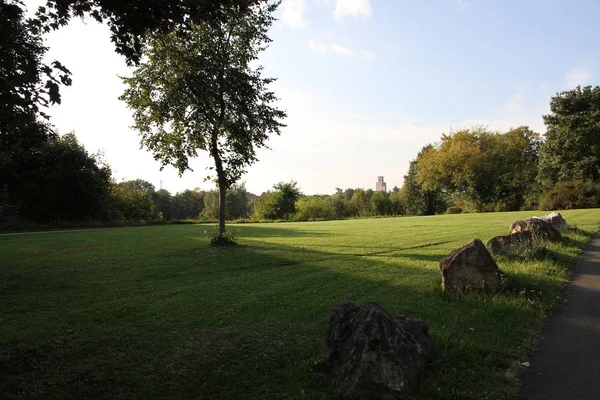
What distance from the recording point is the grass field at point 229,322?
4078 millimetres

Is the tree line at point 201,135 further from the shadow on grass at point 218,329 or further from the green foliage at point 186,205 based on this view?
the green foliage at point 186,205

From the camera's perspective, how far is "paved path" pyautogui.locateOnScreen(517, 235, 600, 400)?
381cm

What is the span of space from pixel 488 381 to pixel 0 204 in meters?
36.2

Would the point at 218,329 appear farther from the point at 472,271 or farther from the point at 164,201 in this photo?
the point at 164,201

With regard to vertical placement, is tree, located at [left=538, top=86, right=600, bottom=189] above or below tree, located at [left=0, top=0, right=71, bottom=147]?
above

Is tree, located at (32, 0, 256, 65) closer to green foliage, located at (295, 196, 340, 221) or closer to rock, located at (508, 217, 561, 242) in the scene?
rock, located at (508, 217, 561, 242)

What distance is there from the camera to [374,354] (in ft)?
12.1

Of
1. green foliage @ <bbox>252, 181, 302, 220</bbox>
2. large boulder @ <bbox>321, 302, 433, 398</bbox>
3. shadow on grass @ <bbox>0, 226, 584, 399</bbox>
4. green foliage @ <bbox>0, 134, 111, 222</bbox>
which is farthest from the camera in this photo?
green foliage @ <bbox>252, 181, 302, 220</bbox>

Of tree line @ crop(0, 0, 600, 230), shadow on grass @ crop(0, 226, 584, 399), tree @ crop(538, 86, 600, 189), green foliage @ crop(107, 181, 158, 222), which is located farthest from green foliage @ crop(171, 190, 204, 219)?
shadow on grass @ crop(0, 226, 584, 399)

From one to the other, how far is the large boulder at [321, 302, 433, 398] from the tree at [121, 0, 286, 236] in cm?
1121

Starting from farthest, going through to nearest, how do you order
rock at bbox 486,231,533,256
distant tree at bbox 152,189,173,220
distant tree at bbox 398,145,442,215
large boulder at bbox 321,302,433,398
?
distant tree at bbox 152,189,173,220
distant tree at bbox 398,145,442,215
rock at bbox 486,231,533,256
large boulder at bbox 321,302,433,398

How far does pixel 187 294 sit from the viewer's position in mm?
7887

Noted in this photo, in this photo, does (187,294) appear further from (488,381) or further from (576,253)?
(576,253)

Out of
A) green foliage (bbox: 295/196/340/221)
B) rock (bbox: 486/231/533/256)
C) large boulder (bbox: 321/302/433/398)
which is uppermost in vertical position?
green foliage (bbox: 295/196/340/221)
